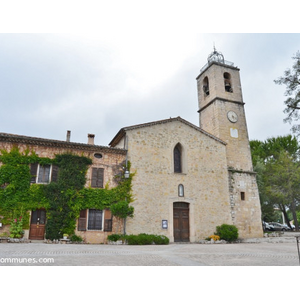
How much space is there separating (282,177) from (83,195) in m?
25.0

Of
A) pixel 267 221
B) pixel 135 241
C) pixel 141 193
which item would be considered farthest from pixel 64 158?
pixel 267 221

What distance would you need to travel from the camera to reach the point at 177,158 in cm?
2077

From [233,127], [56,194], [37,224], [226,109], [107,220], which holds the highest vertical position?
[226,109]

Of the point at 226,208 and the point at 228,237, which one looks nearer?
the point at 228,237

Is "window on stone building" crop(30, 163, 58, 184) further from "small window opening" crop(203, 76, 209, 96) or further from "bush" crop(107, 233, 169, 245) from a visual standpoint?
"small window opening" crop(203, 76, 209, 96)

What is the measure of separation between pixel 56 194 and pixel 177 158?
9.00 m

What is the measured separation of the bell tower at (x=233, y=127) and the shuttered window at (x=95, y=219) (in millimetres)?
9977

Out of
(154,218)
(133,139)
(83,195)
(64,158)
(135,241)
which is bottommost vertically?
(135,241)

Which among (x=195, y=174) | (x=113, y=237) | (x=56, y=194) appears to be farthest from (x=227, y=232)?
(x=56, y=194)

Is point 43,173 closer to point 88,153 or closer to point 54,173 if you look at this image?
point 54,173

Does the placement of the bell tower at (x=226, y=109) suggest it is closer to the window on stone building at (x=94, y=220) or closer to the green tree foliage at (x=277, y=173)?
the green tree foliage at (x=277, y=173)

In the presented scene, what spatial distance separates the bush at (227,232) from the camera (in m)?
19.2

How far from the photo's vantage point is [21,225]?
51.2 ft

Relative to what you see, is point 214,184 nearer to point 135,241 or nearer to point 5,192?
point 135,241
